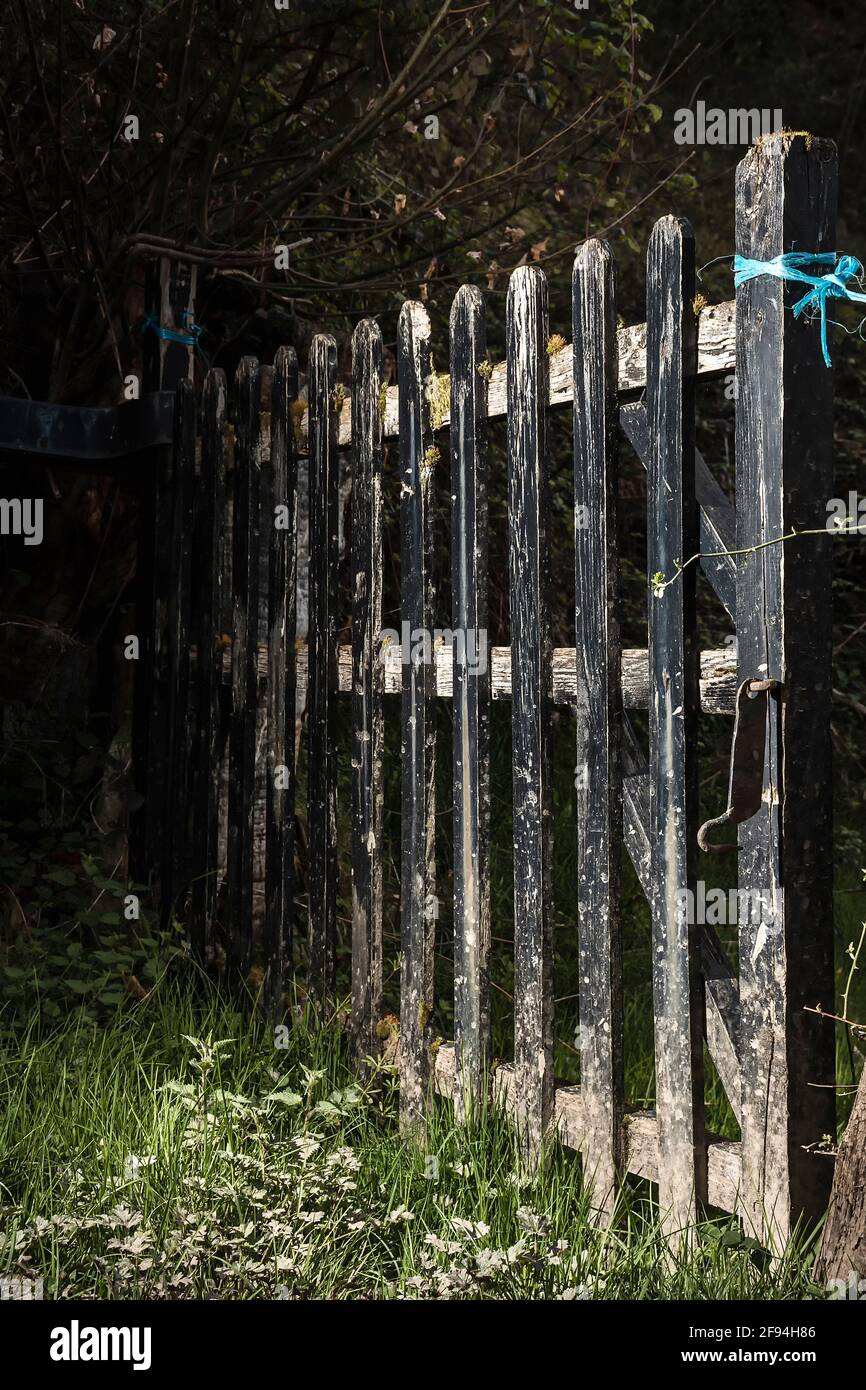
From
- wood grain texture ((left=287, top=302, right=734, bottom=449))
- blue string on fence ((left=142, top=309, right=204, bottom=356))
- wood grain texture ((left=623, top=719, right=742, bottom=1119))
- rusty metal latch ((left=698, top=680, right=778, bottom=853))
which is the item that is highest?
blue string on fence ((left=142, top=309, right=204, bottom=356))

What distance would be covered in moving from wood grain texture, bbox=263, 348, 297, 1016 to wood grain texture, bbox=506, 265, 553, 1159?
1251mm

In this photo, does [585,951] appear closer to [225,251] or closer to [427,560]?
[427,560]

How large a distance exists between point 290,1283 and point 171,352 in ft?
11.1

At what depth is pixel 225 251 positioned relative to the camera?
4652 mm

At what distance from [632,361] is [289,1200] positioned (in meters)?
1.83

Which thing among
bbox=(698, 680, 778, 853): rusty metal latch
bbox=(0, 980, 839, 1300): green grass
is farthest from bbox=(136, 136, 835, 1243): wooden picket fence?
bbox=(0, 980, 839, 1300): green grass

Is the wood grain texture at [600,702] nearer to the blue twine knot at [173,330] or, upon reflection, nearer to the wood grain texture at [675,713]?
the wood grain texture at [675,713]

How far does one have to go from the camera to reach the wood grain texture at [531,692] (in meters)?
2.88

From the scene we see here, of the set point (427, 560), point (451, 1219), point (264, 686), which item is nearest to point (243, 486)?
point (264, 686)

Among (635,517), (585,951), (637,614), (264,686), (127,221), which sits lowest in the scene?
(585,951)

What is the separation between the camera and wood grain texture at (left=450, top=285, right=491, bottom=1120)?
3088mm

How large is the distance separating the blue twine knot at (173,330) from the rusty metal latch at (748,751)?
317 cm

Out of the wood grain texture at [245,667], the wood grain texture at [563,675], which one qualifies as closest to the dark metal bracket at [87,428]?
the wood grain texture at [245,667]

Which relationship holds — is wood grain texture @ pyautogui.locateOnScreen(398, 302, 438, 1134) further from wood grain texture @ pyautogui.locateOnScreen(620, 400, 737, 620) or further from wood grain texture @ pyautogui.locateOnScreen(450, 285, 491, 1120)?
wood grain texture @ pyautogui.locateOnScreen(620, 400, 737, 620)
